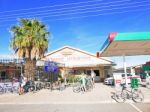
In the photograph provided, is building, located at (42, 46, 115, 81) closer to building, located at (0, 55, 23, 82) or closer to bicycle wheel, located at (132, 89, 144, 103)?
building, located at (0, 55, 23, 82)

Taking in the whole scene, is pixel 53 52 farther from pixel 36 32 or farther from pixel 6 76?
pixel 36 32

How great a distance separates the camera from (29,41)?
2570 cm

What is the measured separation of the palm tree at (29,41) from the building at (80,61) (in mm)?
Answer: 12500

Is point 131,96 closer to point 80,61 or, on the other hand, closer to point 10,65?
point 10,65

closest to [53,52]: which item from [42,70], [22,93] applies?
[42,70]

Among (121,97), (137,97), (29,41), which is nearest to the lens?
(137,97)

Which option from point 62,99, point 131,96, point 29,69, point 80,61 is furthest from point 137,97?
point 80,61

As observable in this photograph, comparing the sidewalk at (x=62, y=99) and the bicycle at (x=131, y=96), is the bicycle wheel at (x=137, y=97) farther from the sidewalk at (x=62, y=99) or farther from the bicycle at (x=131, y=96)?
the sidewalk at (x=62, y=99)

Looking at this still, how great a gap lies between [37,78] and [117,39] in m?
11.6

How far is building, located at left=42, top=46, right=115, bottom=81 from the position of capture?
128 ft

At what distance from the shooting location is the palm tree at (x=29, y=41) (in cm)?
2556

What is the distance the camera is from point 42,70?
2806 cm

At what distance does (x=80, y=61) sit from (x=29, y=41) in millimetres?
15395

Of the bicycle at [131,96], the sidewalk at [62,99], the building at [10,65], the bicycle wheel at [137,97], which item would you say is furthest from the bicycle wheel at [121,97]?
the building at [10,65]
